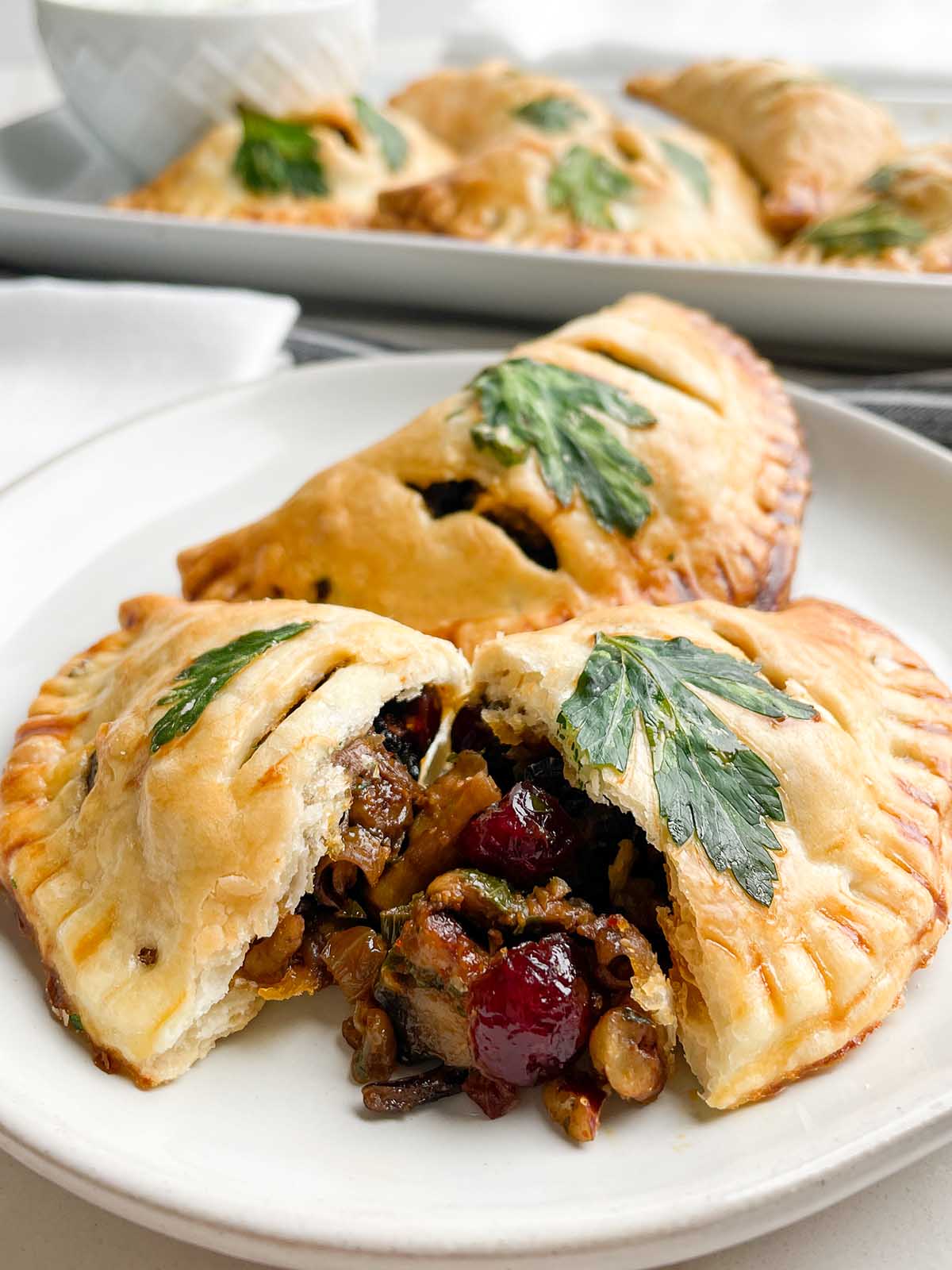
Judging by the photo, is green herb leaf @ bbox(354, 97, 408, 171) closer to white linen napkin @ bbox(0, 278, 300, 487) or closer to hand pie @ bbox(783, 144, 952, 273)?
white linen napkin @ bbox(0, 278, 300, 487)

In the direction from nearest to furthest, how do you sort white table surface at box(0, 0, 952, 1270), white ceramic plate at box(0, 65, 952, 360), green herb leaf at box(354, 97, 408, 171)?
white table surface at box(0, 0, 952, 1270)
white ceramic plate at box(0, 65, 952, 360)
green herb leaf at box(354, 97, 408, 171)

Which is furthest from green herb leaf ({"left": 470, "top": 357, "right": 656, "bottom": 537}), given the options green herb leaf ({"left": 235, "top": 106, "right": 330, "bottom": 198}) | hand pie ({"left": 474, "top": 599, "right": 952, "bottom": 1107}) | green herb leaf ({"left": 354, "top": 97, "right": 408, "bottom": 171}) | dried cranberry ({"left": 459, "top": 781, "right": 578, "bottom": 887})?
green herb leaf ({"left": 354, "top": 97, "right": 408, "bottom": 171})

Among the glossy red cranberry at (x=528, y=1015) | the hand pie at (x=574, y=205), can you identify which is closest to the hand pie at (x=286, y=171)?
the hand pie at (x=574, y=205)

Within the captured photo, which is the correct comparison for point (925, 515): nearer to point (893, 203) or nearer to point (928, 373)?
point (928, 373)

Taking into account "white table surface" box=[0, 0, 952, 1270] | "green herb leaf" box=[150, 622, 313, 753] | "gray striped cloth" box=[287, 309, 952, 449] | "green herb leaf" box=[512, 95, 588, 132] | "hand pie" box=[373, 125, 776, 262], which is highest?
"green herb leaf" box=[512, 95, 588, 132]

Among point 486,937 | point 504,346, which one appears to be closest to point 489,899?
point 486,937

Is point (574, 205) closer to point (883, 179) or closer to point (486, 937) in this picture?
point (883, 179)

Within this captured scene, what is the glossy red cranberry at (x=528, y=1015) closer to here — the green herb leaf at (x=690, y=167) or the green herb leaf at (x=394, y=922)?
the green herb leaf at (x=394, y=922)
